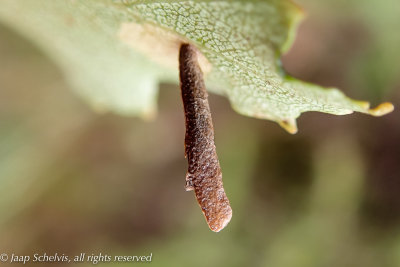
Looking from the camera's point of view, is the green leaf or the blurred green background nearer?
the green leaf

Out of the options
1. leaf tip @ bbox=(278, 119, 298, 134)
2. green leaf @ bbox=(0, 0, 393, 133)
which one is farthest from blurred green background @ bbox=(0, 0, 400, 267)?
leaf tip @ bbox=(278, 119, 298, 134)

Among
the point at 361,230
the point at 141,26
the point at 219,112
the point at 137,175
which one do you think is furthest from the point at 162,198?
the point at 141,26

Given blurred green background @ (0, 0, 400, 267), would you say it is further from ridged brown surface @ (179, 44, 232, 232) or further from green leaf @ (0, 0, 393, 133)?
ridged brown surface @ (179, 44, 232, 232)

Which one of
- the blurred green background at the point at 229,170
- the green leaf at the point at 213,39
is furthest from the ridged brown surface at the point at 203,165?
the blurred green background at the point at 229,170

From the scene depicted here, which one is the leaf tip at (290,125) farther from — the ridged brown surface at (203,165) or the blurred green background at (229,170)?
the blurred green background at (229,170)

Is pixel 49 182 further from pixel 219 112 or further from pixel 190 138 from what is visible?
pixel 190 138

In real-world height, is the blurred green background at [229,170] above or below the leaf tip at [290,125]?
below
